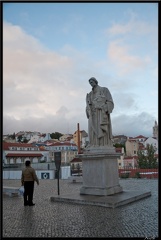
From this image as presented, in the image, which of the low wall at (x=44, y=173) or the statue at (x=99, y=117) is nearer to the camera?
the statue at (x=99, y=117)

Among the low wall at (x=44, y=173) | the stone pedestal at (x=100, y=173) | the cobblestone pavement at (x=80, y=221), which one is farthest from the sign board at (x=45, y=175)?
the cobblestone pavement at (x=80, y=221)

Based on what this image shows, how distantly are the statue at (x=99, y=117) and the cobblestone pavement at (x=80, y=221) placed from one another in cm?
237

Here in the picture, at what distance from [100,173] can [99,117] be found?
1.97 m

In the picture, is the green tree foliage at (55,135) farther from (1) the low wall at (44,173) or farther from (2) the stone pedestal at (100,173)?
(2) the stone pedestal at (100,173)

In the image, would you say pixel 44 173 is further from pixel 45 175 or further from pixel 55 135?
pixel 55 135

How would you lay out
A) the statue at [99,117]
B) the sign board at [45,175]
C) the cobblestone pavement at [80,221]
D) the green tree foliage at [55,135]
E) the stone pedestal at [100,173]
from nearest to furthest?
the cobblestone pavement at [80,221], the stone pedestal at [100,173], the statue at [99,117], the sign board at [45,175], the green tree foliage at [55,135]

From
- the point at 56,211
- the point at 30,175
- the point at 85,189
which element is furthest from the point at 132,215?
the point at 30,175

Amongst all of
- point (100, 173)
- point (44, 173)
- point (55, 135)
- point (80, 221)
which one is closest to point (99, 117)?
point (100, 173)

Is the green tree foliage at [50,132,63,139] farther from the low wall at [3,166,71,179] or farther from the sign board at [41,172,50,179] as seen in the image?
the sign board at [41,172,50,179]

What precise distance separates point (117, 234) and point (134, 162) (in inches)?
2350

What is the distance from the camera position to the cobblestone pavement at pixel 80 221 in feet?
17.5

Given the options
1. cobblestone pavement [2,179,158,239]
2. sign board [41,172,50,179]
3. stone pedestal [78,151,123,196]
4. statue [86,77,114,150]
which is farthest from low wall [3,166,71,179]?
cobblestone pavement [2,179,158,239]

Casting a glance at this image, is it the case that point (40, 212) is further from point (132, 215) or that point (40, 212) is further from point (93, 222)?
point (132, 215)

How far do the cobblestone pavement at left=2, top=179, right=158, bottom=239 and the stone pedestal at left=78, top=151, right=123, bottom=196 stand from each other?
1.08m
